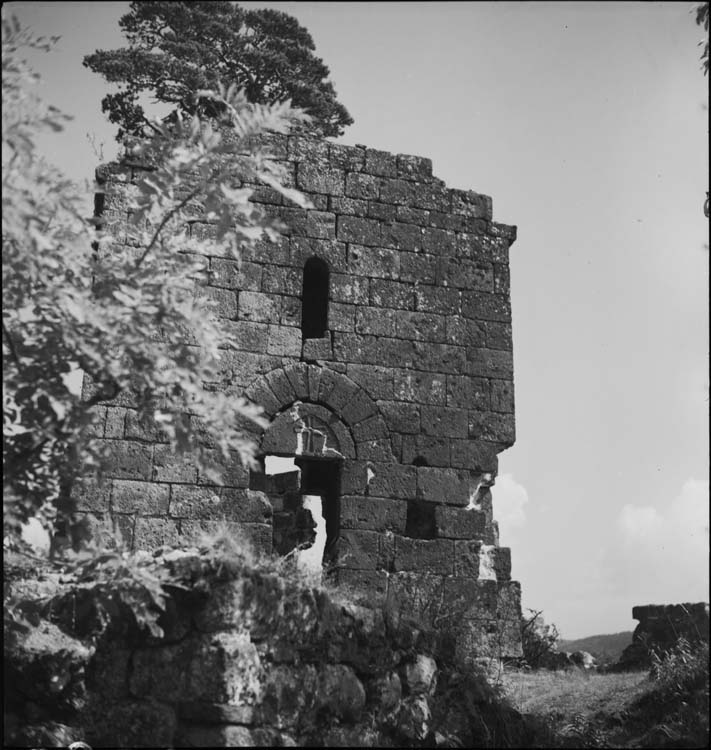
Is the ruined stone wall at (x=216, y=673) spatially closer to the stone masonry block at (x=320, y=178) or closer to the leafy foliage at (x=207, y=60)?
the stone masonry block at (x=320, y=178)

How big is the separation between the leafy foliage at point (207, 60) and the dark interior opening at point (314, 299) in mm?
9100

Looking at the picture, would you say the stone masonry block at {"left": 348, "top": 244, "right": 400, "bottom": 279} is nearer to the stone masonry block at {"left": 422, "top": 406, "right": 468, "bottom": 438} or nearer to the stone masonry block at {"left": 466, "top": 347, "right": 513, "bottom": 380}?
the stone masonry block at {"left": 466, "top": 347, "right": 513, "bottom": 380}

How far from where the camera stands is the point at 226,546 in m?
7.55

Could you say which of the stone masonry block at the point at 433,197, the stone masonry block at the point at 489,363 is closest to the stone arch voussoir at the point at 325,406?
the stone masonry block at the point at 489,363

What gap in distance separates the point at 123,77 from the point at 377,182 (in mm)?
10220

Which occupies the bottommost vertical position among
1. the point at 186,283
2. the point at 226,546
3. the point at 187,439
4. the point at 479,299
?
the point at 226,546

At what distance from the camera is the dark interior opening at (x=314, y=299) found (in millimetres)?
10930

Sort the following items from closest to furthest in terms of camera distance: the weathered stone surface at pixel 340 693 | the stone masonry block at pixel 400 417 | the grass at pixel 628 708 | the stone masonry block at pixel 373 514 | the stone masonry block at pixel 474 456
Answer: the weathered stone surface at pixel 340 693, the grass at pixel 628 708, the stone masonry block at pixel 373 514, the stone masonry block at pixel 400 417, the stone masonry block at pixel 474 456

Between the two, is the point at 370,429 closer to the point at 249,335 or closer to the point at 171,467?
the point at 249,335

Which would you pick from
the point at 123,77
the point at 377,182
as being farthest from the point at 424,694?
the point at 123,77

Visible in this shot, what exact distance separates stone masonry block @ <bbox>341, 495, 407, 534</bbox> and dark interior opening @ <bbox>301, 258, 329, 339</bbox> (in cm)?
182

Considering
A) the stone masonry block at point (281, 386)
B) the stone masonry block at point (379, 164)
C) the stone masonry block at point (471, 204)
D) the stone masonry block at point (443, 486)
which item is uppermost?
the stone masonry block at point (379, 164)

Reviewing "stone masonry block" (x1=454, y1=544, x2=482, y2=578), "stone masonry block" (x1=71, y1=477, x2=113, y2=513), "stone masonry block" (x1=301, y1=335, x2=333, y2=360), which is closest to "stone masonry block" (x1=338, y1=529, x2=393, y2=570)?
"stone masonry block" (x1=454, y1=544, x2=482, y2=578)

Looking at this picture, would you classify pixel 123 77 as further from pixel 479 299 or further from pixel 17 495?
pixel 17 495
